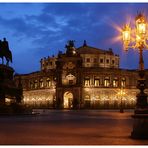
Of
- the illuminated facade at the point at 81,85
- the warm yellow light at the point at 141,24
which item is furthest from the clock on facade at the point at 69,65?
the warm yellow light at the point at 141,24

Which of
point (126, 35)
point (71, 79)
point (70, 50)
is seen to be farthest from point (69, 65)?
point (126, 35)

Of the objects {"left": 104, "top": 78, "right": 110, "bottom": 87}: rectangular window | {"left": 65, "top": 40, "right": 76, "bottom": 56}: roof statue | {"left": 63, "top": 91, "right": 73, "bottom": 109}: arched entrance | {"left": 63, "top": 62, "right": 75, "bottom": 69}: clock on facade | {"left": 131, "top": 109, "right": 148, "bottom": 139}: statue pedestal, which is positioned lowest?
{"left": 131, "top": 109, "right": 148, "bottom": 139}: statue pedestal

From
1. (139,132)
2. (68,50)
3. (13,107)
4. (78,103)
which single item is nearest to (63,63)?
(68,50)

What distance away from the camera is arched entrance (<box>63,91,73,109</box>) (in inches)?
4348

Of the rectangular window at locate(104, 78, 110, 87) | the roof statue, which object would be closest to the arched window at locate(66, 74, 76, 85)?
the roof statue

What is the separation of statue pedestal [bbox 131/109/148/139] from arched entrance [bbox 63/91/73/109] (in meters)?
92.1

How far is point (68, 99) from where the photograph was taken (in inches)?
4400

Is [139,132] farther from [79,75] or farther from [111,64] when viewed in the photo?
[111,64]

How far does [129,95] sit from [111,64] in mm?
15511

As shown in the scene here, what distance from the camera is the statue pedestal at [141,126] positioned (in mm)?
17583

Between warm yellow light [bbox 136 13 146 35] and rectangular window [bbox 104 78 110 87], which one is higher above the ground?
rectangular window [bbox 104 78 110 87]

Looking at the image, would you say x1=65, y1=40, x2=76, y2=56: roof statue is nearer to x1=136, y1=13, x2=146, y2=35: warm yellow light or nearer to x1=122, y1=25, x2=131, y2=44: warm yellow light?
x1=122, y1=25, x2=131, y2=44: warm yellow light

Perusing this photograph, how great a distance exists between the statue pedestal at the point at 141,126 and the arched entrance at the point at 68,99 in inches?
3627

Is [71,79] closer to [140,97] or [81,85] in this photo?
[81,85]
